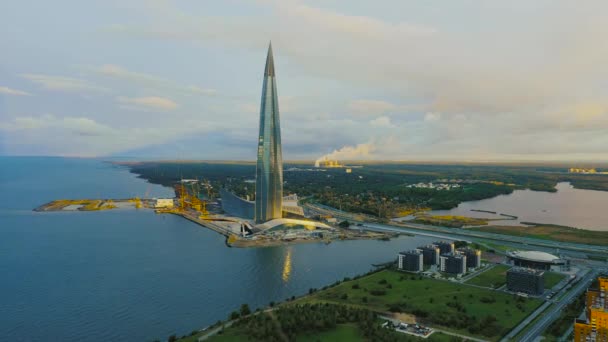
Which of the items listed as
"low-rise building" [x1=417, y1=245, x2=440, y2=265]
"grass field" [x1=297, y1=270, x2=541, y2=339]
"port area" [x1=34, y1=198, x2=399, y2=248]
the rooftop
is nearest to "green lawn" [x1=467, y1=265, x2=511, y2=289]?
"grass field" [x1=297, y1=270, x2=541, y2=339]

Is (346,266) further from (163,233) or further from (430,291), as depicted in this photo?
(163,233)

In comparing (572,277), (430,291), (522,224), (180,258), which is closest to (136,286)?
(180,258)

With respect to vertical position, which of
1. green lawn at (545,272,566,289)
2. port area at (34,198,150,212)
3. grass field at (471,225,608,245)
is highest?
port area at (34,198,150,212)

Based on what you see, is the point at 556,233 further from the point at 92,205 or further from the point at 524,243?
the point at 92,205

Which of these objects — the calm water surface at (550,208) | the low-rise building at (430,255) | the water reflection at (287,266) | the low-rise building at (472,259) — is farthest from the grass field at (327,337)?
the calm water surface at (550,208)

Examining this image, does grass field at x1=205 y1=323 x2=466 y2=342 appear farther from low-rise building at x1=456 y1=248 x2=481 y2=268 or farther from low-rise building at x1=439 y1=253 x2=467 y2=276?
low-rise building at x1=456 y1=248 x2=481 y2=268

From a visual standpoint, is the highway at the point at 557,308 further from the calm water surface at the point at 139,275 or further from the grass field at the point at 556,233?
the grass field at the point at 556,233
